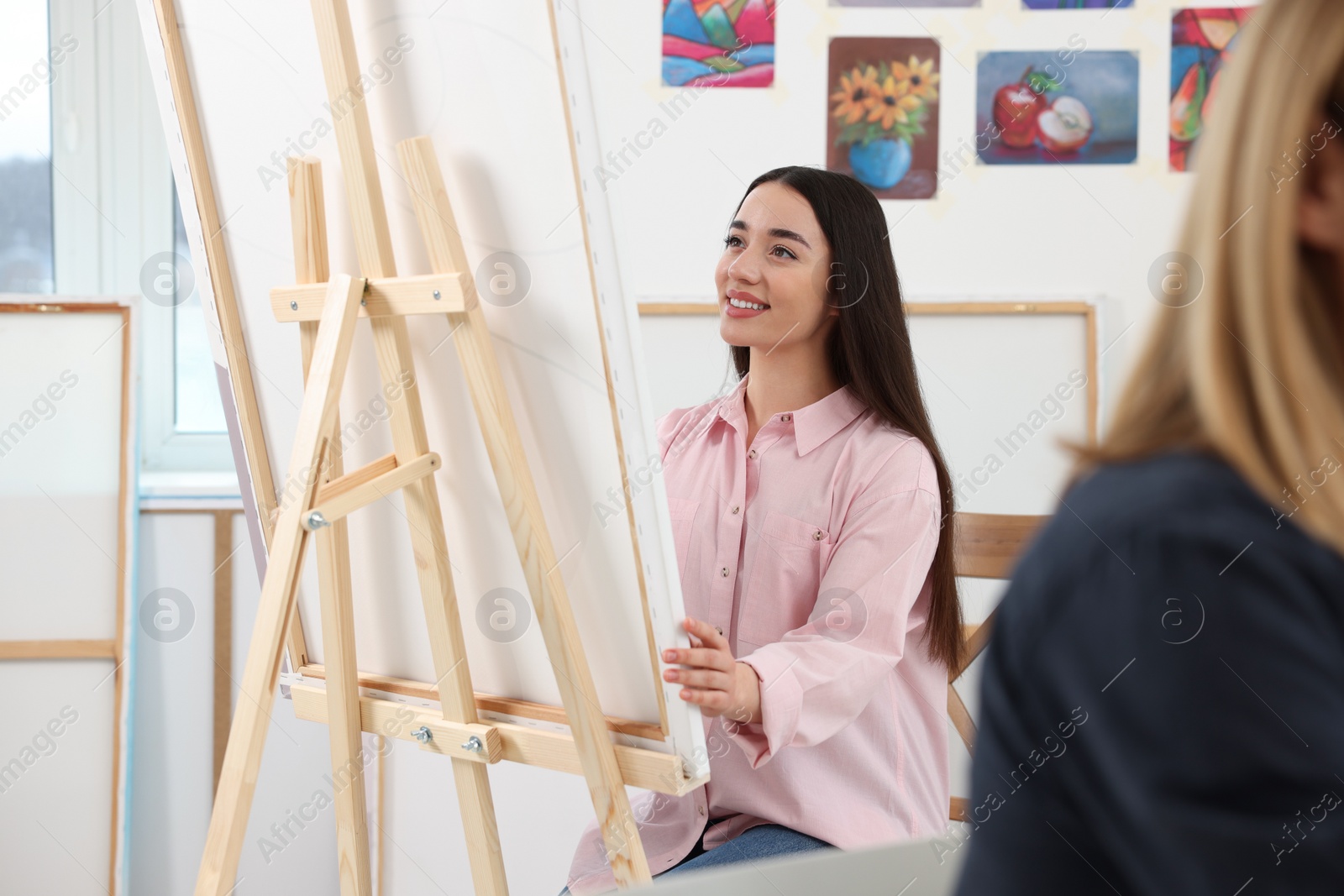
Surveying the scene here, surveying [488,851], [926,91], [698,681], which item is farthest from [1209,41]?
[488,851]

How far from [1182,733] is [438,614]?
0.77 meters

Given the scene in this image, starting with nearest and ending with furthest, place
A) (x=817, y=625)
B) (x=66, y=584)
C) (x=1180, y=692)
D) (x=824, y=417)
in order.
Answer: (x=1180, y=692)
(x=817, y=625)
(x=824, y=417)
(x=66, y=584)

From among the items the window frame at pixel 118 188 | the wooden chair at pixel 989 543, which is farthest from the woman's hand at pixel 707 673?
the window frame at pixel 118 188

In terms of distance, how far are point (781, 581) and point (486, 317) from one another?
47cm

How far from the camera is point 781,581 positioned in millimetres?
1230

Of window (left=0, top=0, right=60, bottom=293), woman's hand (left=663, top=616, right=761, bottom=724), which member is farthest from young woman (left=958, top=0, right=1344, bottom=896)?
window (left=0, top=0, right=60, bottom=293)

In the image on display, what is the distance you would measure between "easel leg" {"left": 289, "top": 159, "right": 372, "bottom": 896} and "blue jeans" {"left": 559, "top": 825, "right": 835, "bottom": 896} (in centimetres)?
35

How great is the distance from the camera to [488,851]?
3.49 ft

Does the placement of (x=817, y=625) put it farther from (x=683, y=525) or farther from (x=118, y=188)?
(x=118, y=188)

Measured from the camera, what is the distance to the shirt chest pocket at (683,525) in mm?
1321

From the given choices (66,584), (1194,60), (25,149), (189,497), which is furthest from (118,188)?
(1194,60)

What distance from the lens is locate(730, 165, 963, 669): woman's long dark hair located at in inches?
51.0

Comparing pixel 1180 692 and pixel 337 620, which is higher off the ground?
pixel 1180 692

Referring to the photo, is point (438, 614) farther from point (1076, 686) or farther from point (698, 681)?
point (1076, 686)
